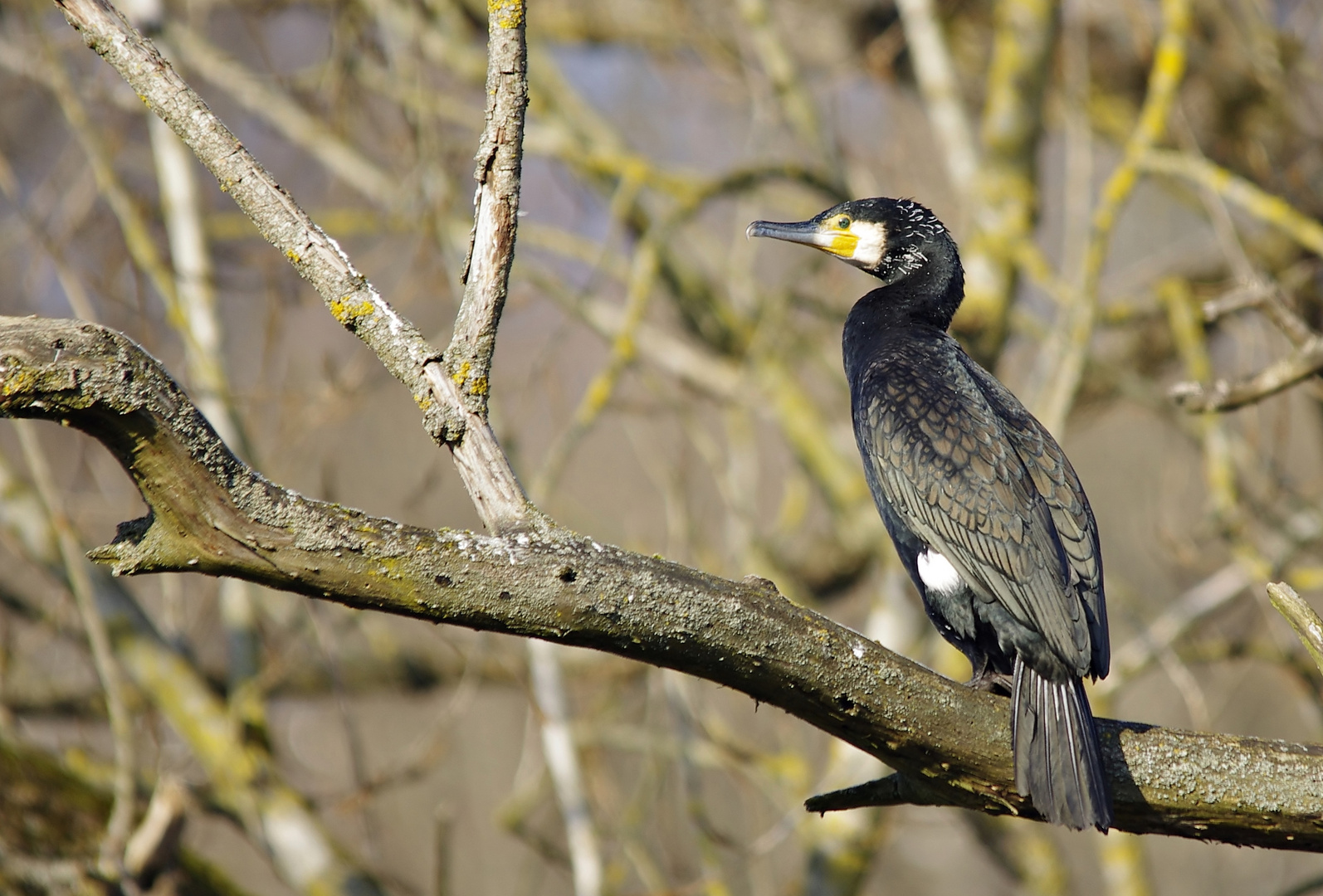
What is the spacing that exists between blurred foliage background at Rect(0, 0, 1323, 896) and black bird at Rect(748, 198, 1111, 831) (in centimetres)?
57

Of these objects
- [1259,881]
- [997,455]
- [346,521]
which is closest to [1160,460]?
[1259,881]

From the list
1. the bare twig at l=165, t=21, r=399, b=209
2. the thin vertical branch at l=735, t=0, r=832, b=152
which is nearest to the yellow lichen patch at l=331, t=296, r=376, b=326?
the bare twig at l=165, t=21, r=399, b=209

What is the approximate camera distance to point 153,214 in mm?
5730

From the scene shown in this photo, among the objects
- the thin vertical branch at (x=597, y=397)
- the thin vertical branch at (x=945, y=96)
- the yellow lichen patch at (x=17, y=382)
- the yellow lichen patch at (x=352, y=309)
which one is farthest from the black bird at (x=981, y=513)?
the thin vertical branch at (x=945, y=96)

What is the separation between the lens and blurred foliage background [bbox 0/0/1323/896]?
4.57 metres

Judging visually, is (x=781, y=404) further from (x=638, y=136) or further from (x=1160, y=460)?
(x=1160, y=460)

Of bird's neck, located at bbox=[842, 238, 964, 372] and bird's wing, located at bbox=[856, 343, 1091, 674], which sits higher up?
bird's neck, located at bbox=[842, 238, 964, 372]

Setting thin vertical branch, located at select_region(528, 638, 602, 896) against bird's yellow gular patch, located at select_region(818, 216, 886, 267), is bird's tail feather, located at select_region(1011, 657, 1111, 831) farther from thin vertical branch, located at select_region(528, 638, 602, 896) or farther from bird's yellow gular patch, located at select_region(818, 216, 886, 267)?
thin vertical branch, located at select_region(528, 638, 602, 896)

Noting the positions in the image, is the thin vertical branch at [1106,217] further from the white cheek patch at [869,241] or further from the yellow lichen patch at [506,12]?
the yellow lichen patch at [506,12]

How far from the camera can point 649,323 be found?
22.3ft

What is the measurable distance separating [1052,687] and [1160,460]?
10.9m

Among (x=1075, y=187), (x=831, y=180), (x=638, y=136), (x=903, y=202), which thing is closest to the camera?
(x=903, y=202)

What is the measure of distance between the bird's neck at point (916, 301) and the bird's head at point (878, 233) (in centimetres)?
2

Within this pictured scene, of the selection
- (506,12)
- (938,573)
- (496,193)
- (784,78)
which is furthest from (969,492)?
(784,78)
